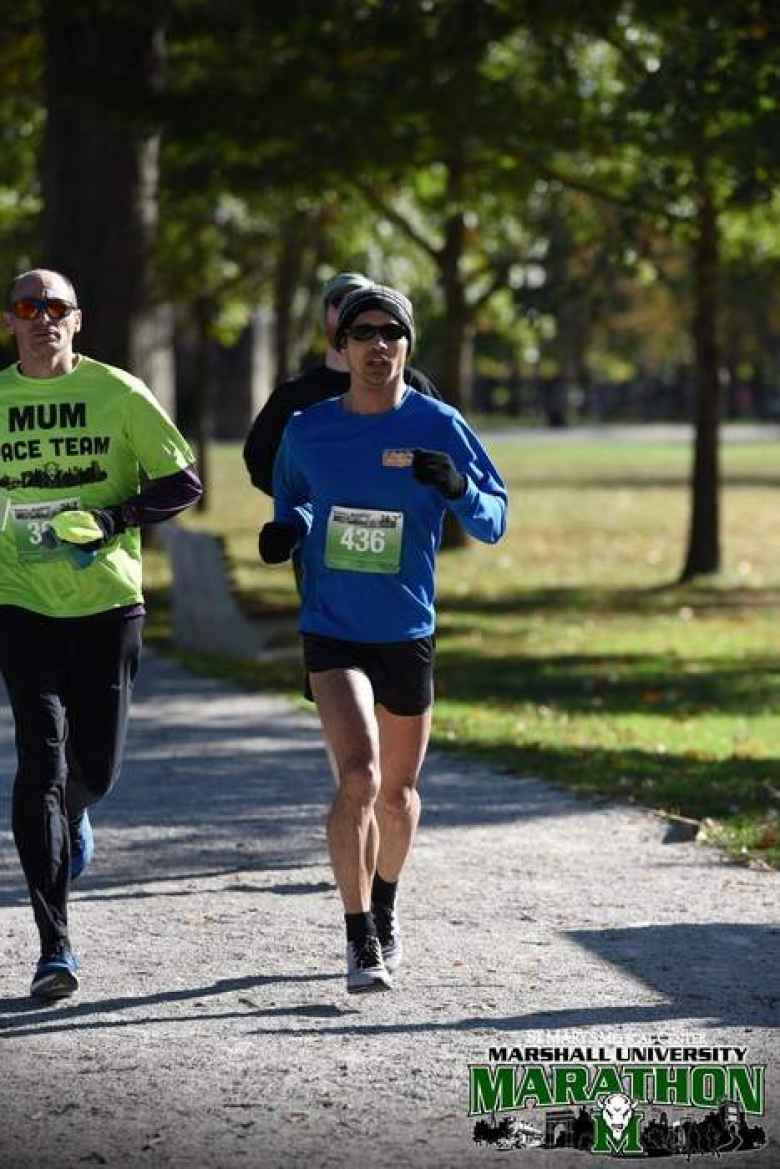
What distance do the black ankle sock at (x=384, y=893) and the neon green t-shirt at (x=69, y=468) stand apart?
1069 millimetres

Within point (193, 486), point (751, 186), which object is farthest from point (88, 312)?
point (193, 486)

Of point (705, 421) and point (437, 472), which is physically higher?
point (437, 472)

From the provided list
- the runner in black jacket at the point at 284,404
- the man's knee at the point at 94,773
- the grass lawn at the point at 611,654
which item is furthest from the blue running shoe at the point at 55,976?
the grass lawn at the point at 611,654

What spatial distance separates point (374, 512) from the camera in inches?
282

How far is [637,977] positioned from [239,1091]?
1.62 metres

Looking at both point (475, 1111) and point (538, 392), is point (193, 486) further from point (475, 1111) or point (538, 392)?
point (538, 392)

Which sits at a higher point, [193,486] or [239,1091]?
[193,486]

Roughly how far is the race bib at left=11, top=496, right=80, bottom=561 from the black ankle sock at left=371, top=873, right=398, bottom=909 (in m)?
1.31

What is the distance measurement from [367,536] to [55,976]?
143cm

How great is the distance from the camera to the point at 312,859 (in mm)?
9445

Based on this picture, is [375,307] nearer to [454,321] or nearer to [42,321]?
[42,321]

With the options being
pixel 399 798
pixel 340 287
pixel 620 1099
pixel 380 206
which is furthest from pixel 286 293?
pixel 620 1099

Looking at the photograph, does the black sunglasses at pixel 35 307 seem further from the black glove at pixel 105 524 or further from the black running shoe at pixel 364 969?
the black running shoe at pixel 364 969

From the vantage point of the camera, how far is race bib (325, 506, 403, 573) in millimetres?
7160
